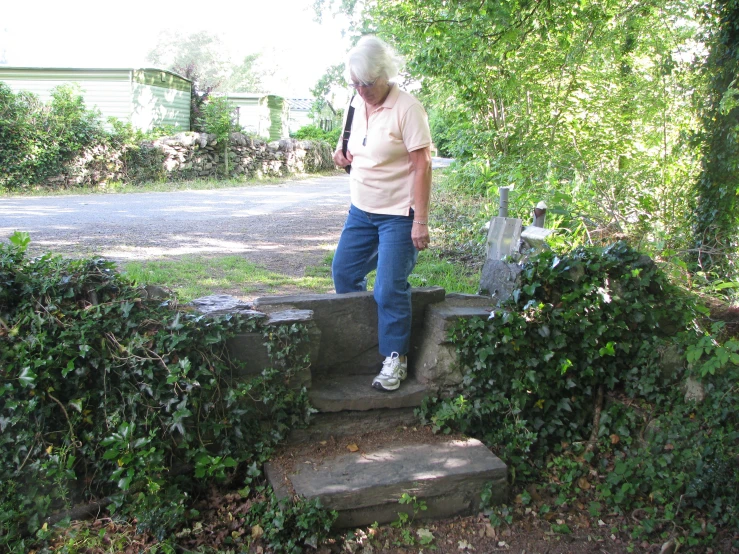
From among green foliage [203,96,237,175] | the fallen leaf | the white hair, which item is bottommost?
the fallen leaf

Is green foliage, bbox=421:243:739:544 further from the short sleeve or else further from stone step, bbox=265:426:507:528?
the short sleeve

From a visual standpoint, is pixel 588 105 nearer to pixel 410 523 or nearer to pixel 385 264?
pixel 385 264

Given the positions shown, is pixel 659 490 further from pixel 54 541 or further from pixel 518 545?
pixel 54 541

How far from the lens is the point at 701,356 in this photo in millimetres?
3387

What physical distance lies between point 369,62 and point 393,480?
2111mm

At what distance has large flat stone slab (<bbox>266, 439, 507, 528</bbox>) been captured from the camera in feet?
9.56

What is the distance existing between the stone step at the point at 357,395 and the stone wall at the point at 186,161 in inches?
474

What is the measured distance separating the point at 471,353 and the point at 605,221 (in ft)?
9.58

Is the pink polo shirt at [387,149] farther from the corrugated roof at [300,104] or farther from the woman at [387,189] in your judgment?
the corrugated roof at [300,104]

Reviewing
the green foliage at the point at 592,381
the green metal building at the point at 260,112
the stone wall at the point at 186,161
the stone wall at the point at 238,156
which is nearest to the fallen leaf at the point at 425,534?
the green foliage at the point at 592,381

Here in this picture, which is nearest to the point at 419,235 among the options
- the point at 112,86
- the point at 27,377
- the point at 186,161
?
the point at 27,377

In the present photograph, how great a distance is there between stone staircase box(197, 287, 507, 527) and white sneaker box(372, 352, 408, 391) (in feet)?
0.12

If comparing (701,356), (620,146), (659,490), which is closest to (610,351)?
(701,356)

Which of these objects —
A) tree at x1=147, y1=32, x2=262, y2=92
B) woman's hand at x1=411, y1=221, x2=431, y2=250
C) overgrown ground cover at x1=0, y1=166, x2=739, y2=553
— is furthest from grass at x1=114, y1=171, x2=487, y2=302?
tree at x1=147, y1=32, x2=262, y2=92
